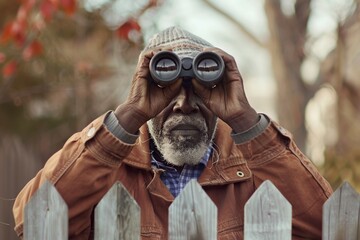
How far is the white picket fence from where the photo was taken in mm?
2732

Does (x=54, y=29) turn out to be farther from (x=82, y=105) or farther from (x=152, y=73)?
(x=152, y=73)

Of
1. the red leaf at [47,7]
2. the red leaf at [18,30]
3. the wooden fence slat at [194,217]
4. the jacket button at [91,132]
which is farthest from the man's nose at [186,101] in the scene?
the red leaf at [18,30]

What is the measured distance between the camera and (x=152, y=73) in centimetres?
311

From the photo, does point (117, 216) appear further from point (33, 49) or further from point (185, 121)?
point (33, 49)

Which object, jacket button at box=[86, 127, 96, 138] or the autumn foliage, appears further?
the autumn foliage

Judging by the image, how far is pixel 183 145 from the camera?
3455 millimetres

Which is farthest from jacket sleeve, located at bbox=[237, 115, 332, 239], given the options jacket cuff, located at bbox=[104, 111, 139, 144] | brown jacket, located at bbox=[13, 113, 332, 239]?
jacket cuff, located at bbox=[104, 111, 139, 144]

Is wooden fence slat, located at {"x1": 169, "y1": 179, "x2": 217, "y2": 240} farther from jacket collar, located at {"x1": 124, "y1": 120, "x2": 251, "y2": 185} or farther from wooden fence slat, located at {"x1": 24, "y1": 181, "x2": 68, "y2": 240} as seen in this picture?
jacket collar, located at {"x1": 124, "y1": 120, "x2": 251, "y2": 185}

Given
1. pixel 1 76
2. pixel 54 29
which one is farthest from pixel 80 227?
pixel 54 29

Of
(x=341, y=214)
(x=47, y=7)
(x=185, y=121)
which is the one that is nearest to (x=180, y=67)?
(x=185, y=121)

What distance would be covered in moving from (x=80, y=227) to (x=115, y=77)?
7745mm

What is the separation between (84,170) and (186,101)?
1.67ft

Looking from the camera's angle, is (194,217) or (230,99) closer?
(194,217)

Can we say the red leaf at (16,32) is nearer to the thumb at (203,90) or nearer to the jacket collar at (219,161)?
the jacket collar at (219,161)
